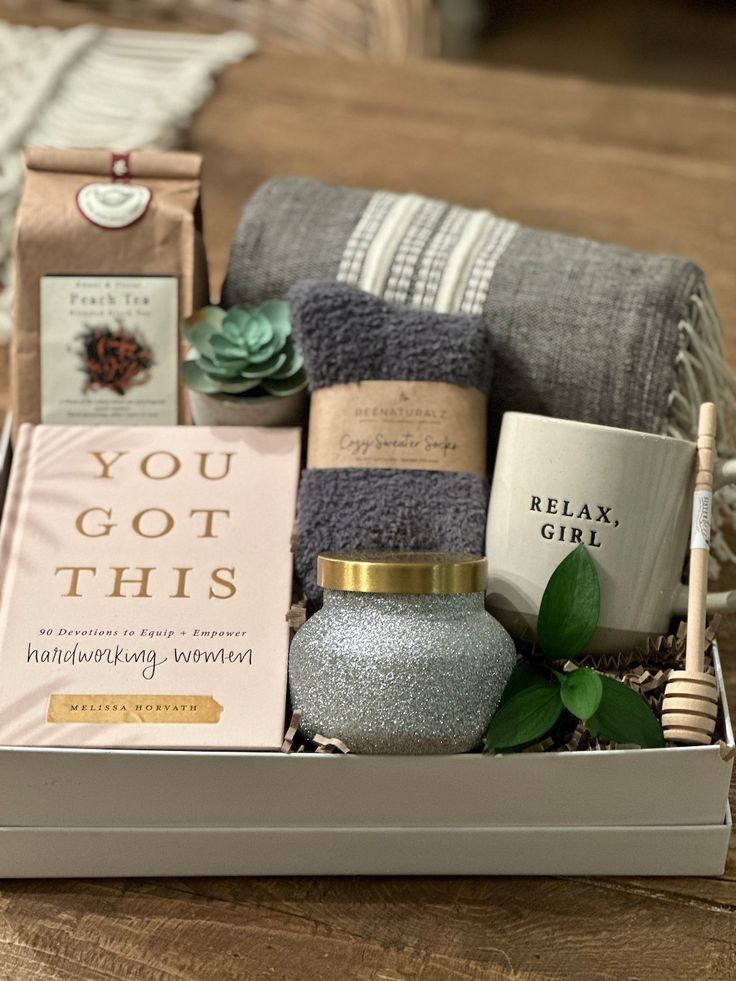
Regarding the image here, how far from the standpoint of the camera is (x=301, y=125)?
1380 mm

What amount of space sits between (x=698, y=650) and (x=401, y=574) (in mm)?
191

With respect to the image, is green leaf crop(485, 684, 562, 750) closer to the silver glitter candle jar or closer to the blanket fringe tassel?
the silver glitter candle jar

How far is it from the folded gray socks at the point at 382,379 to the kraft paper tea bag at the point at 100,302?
121 mm

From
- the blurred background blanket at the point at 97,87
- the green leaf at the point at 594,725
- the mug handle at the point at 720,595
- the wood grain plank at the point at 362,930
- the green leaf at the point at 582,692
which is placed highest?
the blurred background blanket at the point at 97,87

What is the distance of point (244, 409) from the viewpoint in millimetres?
858

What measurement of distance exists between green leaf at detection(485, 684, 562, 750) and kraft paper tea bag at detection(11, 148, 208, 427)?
0.40 meters

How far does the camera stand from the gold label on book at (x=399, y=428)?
82cm

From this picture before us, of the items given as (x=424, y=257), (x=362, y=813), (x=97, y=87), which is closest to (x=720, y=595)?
(x=362, y=813)

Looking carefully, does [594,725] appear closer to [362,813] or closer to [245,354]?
[362,813]

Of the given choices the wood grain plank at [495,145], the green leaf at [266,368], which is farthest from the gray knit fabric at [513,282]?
the wood grain plank at [495,145]

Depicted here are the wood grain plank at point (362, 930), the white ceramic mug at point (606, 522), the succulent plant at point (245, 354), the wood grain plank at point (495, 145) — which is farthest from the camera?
the wood grain plank at point (495, 145)

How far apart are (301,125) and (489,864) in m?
0.99

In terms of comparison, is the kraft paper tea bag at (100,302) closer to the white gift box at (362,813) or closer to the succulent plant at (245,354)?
the succulent plant at (245,354)

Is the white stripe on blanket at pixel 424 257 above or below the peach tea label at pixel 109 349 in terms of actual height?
above
